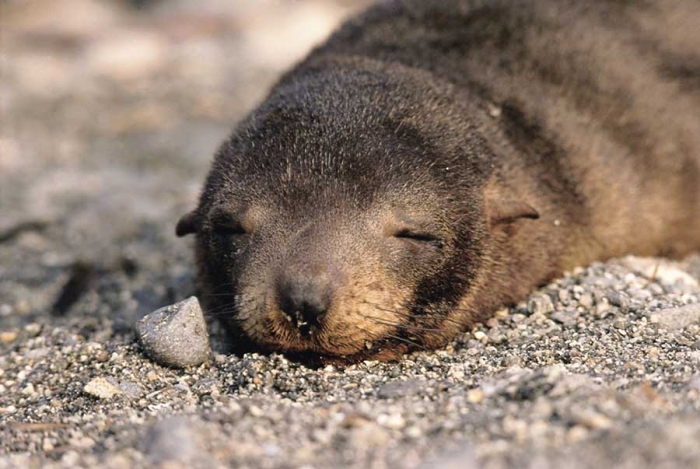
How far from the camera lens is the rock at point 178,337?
4.20m

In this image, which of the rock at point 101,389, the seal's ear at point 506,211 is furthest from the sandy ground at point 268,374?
the seal's ear at point 506,211

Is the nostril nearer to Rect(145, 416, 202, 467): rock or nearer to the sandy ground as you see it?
the sandy ground

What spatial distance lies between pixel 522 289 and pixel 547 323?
0.95ft

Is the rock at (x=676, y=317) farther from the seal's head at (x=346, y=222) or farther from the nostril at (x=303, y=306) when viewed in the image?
the nostril at (x=303, y=306)

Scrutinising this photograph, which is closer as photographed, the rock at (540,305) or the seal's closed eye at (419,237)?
the seal's closed eye at (419,237)

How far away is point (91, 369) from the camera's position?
4.31 metres

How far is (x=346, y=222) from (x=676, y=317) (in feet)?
5.34

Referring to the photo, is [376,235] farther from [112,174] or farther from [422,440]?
[112,174]

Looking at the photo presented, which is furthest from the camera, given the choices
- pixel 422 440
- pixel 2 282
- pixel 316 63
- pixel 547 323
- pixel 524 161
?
pixel 2 282

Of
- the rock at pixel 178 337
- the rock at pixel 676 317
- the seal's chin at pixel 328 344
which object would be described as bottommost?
the rock at pixel 178 337

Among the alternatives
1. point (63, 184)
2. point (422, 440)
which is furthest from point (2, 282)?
point (422, 440)

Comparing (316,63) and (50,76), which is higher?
(316,63)

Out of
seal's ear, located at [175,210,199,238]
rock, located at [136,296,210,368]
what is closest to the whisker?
rock, located at [136,296,210,368]

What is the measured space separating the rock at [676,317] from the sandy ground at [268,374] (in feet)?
0.04
